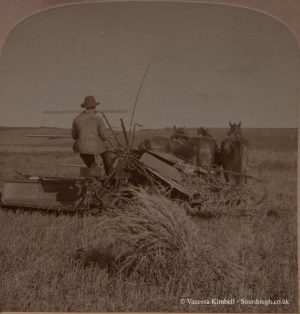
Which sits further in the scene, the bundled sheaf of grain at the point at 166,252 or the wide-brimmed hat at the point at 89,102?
the wide-brimmed hat at the point at 89,102

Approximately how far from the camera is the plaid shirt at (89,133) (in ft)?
11.9

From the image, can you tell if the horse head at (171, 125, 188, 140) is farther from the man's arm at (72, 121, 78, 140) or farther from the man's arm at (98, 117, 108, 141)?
the man's arm at (72, 121, 78, 140)

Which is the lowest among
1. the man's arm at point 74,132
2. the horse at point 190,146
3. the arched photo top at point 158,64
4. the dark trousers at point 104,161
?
the dark trousers at point 104,161

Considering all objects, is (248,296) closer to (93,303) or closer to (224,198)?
(224,198)

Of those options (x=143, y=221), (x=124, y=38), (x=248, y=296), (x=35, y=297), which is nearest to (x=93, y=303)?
(x=35, y=297)

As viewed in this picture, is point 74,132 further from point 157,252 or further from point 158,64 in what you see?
point 157,252

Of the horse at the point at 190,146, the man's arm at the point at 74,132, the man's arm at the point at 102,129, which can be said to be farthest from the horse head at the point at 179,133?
the man's arm at the point at 74,132

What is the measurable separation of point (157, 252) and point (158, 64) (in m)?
1.06

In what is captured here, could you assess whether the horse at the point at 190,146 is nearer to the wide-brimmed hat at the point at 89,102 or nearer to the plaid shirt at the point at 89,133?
the plaid shirt at the point at 89,133

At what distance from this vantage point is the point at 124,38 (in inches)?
143

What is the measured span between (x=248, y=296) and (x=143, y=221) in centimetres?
71

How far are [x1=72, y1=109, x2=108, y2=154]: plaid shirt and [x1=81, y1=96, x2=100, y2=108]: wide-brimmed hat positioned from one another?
0.09ft

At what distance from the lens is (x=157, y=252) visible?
3438 mm

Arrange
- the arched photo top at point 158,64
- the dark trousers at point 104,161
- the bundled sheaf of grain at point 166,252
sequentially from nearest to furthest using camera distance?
Answer: 1. the bundled sheaf of grain at point 166,252
2. the arched photo top at point 158,64
3. the dark trousers at point 104,161
